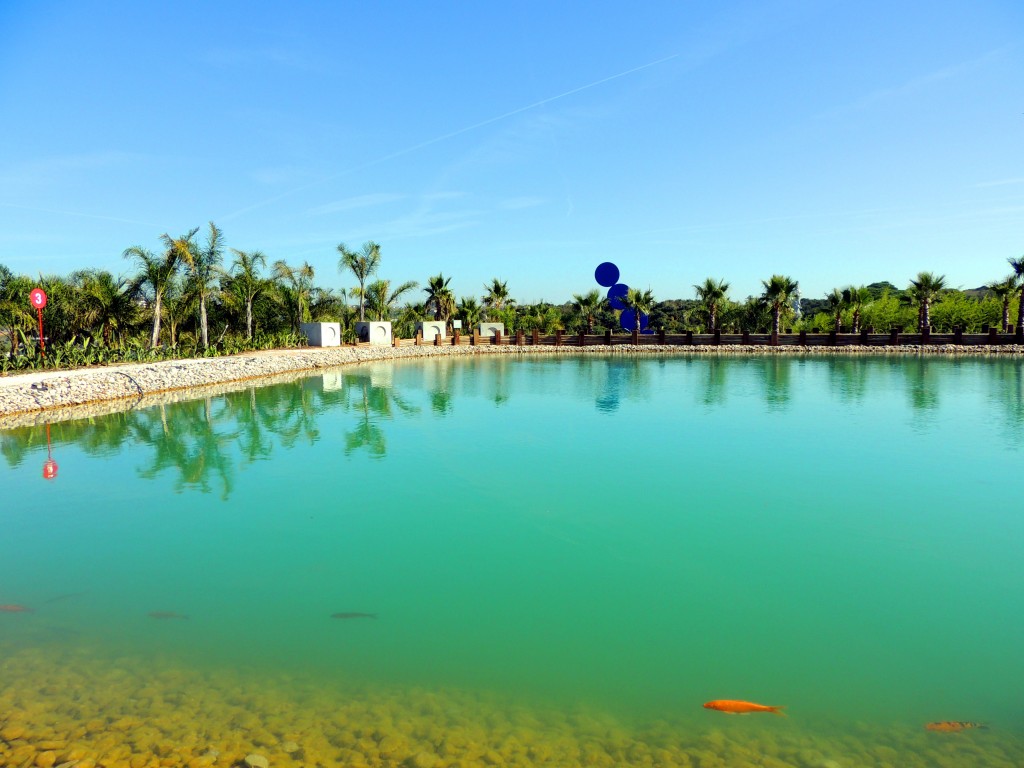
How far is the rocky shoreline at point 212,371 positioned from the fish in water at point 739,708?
1787 cm

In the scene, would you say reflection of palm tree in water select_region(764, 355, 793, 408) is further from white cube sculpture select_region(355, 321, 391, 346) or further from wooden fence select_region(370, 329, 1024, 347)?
white cube sculpture select_region(355, 321, 391, 346)

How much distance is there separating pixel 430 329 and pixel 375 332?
17.5ft

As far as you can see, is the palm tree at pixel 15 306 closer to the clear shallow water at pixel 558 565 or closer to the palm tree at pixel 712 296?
the clear shallow water at pixel 558 565

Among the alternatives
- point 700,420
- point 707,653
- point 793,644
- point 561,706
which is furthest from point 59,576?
point 700,420

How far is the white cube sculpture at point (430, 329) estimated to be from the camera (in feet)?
156

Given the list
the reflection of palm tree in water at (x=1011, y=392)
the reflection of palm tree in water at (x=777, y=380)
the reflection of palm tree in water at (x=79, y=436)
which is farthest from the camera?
the reflection of palm tree in water at (x=777, y=380)

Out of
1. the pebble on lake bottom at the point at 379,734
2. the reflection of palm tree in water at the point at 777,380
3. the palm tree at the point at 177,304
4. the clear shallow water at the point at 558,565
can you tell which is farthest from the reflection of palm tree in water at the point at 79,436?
the reflection of palm tree in water at the point at 777,380

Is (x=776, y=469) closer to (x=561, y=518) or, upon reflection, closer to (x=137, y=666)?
(x=561, y=518)

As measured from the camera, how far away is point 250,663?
5.08 metres

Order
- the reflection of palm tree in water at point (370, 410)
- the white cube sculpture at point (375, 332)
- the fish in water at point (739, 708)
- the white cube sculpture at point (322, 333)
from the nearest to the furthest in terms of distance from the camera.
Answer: the fish in water at point (739, 708) < the reflection of palm tree in water at point (370, 410) < the white cube sculpture at point (322, 333) < the white cube sculpture at point (375, 332)

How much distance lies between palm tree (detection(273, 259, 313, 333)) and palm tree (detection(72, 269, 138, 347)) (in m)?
9.95

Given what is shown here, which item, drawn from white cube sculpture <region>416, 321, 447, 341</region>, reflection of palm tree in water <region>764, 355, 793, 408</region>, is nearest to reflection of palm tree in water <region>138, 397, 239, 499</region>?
reflection of palm tree in water <region>764, 355, 793, 408</region>

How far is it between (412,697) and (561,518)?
4.31 meters

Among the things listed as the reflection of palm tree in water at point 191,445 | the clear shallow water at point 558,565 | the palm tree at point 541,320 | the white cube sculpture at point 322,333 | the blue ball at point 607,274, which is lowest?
the clear shallow water at point 558,565
